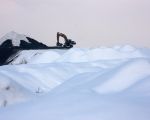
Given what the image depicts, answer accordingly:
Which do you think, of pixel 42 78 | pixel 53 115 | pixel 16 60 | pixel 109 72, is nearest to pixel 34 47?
pixel 16 60

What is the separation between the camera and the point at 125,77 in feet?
11.1

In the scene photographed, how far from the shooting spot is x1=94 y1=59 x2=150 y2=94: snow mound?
316cm

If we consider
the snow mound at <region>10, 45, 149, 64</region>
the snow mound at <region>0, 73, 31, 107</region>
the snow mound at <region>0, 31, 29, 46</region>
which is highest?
the snow mound at <region>0, 31, 29, 46</region>

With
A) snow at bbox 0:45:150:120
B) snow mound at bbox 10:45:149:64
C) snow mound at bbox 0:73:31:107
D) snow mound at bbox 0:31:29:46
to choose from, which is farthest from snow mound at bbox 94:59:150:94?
snow mound at bbox 0:31:29:46

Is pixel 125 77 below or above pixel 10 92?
above

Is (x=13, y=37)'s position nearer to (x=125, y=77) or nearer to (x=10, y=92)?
(x=10, y=92)

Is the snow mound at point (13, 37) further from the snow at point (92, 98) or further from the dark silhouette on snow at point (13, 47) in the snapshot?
the snow at point (92, 98)

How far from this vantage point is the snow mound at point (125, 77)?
3.16 meters

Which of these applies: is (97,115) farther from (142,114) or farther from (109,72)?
(109,72)

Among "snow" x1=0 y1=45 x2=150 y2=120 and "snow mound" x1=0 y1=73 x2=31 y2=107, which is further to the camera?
"snow mound" x1=0 y1=73 x2=31 y2=107

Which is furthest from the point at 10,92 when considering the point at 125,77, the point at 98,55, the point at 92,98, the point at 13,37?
the point at 13,37

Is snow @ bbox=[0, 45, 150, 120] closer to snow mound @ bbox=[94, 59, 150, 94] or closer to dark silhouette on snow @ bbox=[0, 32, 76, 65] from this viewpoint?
snow mound @ bbox=[94, 59, 150, 94]

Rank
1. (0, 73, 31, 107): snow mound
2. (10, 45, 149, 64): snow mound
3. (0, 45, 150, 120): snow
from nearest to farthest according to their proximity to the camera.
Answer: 1. (0, 45, 150, 120): snow
2. (0, 73, 31, 107): snow mound
3. (10, 45, 149, 64): snow mound

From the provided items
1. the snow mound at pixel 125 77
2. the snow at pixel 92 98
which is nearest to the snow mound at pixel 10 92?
the snow at pixel 92 98
